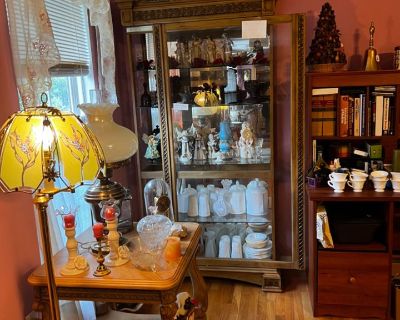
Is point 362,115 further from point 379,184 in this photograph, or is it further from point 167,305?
point 167,305

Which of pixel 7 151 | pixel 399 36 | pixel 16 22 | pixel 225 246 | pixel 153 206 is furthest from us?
pixel 225 246

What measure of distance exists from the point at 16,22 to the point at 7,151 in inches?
24.2

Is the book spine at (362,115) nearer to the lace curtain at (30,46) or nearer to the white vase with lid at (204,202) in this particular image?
the white vase with lid at (204,202)

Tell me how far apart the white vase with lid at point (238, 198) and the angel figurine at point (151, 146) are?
60 cm

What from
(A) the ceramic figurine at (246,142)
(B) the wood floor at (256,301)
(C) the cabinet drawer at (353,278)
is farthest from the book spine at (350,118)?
(B) the wood floor at (256,301)

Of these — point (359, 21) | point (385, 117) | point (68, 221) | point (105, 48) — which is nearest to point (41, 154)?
point (68, 221)

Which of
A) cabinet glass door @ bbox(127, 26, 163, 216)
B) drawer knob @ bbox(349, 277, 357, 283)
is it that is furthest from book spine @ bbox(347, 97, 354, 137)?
cabinet glass door @ bbox(127, 26, 163, 216)

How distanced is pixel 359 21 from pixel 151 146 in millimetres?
1605

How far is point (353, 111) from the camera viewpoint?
2.46m

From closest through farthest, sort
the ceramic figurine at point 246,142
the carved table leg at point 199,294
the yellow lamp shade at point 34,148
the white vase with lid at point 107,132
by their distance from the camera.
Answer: the yellow lamp shade at point 34,148 → the white vase with lid at point 107,132 → the carved table leg at point 199,294 → the ceramic figurine at point 246,142

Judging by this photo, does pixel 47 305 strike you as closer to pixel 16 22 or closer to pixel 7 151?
pixel 7 151

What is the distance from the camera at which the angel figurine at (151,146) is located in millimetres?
2832

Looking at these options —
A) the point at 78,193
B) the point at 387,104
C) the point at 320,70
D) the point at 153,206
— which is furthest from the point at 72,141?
the point at 387,104

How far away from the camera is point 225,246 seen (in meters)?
2.88
